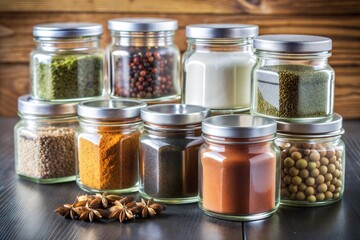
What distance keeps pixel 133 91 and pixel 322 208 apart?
474 mm

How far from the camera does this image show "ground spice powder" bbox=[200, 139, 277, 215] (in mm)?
1264

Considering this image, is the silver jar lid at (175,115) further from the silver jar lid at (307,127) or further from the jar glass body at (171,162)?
the silver jar lid at (307,127)

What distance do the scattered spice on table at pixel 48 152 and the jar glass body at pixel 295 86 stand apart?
42cm

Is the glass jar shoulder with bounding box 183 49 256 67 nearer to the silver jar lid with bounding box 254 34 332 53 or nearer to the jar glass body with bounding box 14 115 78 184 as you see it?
the silver jar lid with bounding box 254 34 332 53

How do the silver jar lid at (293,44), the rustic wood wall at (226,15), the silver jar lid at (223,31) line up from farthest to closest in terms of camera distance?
the rustic wood wall at (226,15), the silver jar lid at (223,31), the silver jar lid at (293,44)

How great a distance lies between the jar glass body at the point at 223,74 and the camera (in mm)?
1503

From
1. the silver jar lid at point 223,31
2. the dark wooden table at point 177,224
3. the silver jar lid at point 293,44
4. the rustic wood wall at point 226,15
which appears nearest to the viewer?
the dark wooden table at point 177,224

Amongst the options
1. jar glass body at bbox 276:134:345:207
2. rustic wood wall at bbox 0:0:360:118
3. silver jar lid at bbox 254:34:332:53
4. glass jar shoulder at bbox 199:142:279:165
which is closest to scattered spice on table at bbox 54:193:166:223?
glass jar shoulder at bbox 199:142:279:165

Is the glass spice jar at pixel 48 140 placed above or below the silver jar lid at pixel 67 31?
below

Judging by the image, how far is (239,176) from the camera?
4.14 ft

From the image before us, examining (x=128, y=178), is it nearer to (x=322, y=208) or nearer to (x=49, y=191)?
(x=49, y=191)

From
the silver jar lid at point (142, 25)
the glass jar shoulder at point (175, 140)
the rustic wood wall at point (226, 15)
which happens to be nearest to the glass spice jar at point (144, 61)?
the silver jar lid at point (142, 25)

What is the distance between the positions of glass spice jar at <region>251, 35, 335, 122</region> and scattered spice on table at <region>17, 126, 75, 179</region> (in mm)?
423

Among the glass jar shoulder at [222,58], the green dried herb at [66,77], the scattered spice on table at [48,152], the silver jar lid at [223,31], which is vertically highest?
the silver jar lid at [223,31]
